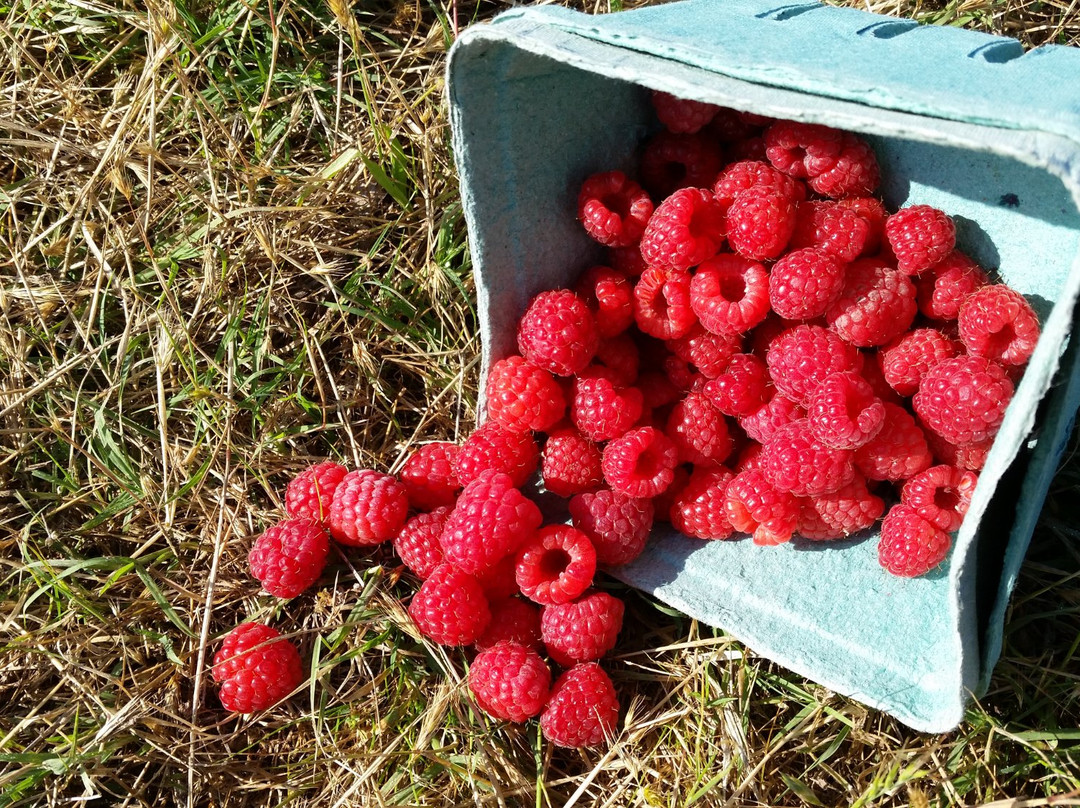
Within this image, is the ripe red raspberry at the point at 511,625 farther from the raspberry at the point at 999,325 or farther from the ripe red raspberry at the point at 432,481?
the raspberry at the point at 999,325

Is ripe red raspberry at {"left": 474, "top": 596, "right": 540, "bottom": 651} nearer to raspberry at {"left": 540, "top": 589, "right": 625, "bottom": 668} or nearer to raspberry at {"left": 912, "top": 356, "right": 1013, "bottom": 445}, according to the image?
raspberry at {"left": 540, "top": 589, "right": 625, "bottom": 668}

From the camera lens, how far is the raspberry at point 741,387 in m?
1.88

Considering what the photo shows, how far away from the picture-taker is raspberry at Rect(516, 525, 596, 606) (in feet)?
6.05

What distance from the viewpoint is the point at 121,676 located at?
2006 millimetres

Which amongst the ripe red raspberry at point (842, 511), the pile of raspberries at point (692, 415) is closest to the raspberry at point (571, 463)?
the pile of raspberries at point (692, 415)

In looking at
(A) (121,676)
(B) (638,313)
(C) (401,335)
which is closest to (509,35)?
(B) (638,313)

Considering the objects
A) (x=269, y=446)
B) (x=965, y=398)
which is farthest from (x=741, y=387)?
(x=269, y=446)

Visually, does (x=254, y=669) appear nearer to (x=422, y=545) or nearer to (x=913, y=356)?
(x=422, y=545)

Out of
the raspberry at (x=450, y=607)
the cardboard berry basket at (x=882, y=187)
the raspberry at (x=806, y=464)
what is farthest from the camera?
the raspberry at (x=450, y=607)

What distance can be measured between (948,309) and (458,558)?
1.06m

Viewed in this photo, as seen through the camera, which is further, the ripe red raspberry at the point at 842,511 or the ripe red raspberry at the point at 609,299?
the ripe red raspberry at the point at 609,299

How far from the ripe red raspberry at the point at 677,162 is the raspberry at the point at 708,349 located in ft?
1.03

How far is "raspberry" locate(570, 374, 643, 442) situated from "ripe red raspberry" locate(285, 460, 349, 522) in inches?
22.2

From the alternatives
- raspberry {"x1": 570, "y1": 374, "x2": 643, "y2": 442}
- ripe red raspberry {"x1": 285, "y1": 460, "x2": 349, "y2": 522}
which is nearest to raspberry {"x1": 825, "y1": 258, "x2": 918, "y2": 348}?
raspberry {"x1": 570, "y1": 374, "x2": 643, "y2": 442}
